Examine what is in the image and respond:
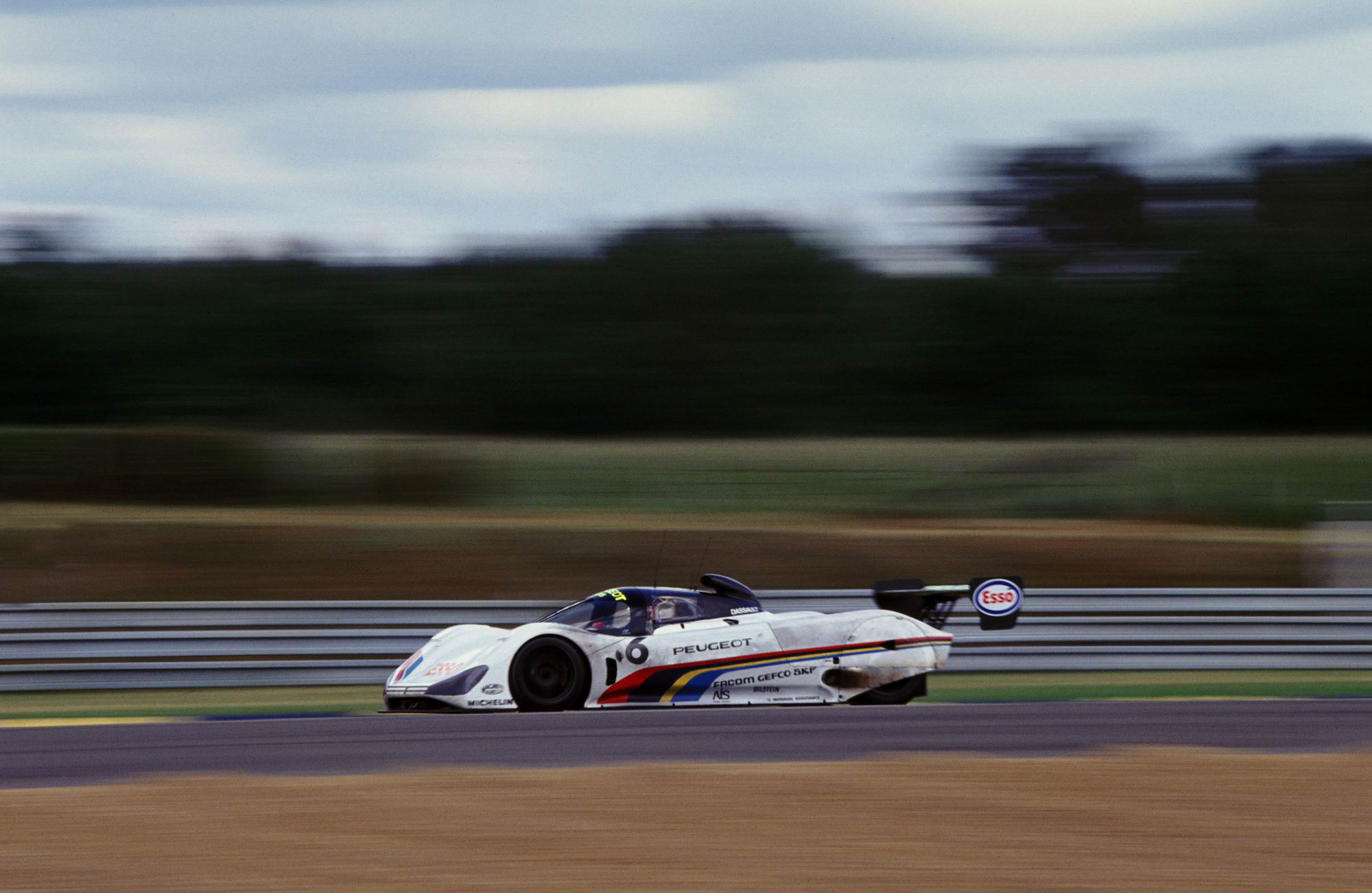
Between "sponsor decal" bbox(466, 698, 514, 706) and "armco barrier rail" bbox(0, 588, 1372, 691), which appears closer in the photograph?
"sponsor decal" bbox(466, 698, 514, 706)

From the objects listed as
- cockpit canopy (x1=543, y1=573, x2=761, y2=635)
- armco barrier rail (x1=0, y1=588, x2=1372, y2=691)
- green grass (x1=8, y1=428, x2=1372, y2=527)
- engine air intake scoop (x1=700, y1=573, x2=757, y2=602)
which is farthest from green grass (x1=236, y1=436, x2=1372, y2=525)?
cockpit canopy (x1=543, y1=573, x2=761, y2=635)

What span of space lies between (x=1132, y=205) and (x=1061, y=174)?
1.86m

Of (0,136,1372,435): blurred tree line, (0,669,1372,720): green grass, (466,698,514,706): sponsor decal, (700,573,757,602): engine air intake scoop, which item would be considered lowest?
(0,669,1372,720): green grass

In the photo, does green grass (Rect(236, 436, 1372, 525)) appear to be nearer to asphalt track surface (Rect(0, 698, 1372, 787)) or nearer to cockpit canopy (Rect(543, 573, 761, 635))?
cockpit canopy (Rect(543, 573, 761, 635))

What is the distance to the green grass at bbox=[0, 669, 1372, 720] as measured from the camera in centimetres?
1024

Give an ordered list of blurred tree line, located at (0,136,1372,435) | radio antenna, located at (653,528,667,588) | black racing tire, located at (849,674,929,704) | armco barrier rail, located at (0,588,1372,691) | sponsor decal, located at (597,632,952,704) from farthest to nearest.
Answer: blurred tree line, located at (0,136,1372,435)
radio antenna, located at (653,528,667,588)
armco barrier rail, located at (0,588,1372,691)
black racing tire, located at (849,674,929,704)
sponsor decal, located at (597,632,952,704)

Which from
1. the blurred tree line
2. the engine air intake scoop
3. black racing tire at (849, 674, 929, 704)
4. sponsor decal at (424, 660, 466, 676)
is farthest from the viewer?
the blurred tree line

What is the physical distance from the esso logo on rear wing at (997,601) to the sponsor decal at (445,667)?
3.58 m

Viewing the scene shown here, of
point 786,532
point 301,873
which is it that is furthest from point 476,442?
point 301,873

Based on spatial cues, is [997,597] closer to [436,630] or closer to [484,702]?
[484,702]

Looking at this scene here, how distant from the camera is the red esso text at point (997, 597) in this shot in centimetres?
998

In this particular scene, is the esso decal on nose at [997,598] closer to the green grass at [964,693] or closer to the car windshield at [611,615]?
the green grass at [964,693]

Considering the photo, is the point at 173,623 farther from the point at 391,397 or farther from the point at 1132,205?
the point at 1132,205

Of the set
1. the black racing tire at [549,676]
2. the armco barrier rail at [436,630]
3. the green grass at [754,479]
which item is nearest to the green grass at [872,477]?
the green grass at [754,479]
